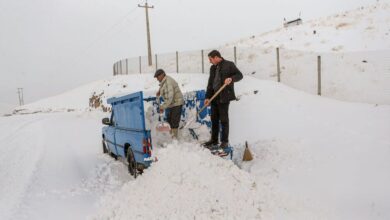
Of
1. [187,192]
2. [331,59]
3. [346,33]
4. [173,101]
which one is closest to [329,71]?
[331,59]

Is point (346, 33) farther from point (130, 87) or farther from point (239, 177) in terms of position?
point (239, 177)

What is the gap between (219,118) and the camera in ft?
27.4

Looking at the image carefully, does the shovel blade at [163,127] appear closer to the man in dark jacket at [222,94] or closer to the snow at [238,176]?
the snow at [238,176]

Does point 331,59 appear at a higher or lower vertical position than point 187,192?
higher

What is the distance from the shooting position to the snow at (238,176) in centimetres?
589

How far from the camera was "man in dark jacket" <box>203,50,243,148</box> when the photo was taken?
26.2 feet

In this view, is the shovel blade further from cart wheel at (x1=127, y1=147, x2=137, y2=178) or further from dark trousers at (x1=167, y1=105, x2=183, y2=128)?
cart wheel at (x1=127, y1=147, x2=137, y2=178)

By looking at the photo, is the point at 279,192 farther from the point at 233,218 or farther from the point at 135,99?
the point at 135,99

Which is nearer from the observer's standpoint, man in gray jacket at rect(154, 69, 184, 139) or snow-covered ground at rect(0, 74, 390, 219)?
snow-covered ground at rect(0, 74, 390, 219)

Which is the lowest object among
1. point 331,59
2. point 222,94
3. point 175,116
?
point 175,116

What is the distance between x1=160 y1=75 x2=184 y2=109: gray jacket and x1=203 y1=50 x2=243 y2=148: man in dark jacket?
0.64m

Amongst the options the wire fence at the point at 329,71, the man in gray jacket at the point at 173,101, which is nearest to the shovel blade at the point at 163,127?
the man in gray jacket at the point at 173,101

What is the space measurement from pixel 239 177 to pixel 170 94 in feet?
7.66

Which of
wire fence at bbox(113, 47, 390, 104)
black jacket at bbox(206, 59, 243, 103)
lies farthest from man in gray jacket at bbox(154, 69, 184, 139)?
wire fence at bbox(113, 47, 390, 104)
